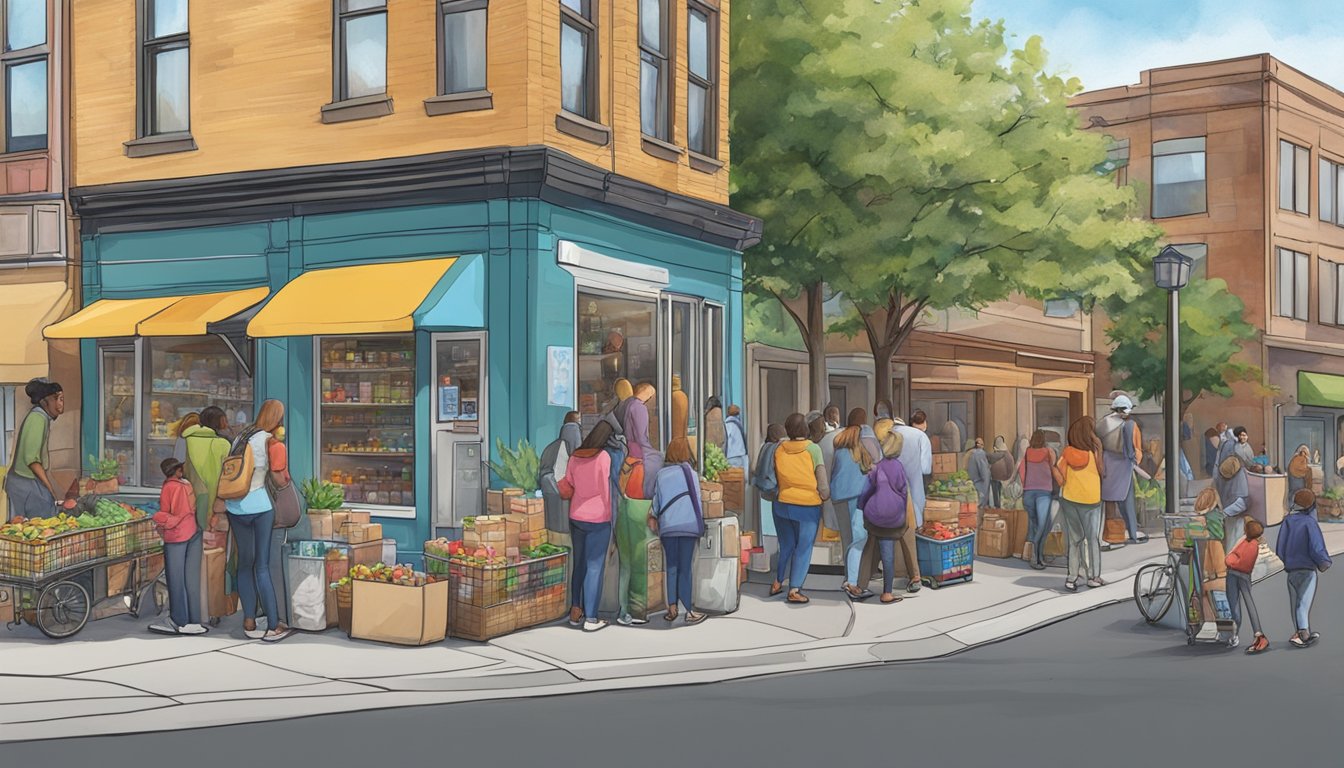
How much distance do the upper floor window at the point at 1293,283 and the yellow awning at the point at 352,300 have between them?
3115cm

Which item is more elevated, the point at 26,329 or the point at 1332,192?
the point at 1332,192

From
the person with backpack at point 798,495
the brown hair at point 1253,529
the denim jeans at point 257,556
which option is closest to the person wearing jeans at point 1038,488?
the person with backpack at point 798,495

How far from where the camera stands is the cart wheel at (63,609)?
36.8 feet

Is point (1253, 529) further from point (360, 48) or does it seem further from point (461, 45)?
point (360, 48)

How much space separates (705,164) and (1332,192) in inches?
1189

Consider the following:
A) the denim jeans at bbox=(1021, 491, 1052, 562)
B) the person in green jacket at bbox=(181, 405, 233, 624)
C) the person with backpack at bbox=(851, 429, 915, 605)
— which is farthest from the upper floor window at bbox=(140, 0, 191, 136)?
the denim jeans at bbox=(1021, 491, 1052, 562)

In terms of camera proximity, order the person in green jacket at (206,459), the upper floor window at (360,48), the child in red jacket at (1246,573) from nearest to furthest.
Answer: the child in red jacket at (1246,573) < the person in green jacket at (206,459) < the upper floor window at (360,48)

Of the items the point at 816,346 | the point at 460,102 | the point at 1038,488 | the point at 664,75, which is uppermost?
the point at 664,75

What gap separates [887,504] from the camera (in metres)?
13.4

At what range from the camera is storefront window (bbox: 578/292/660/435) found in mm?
15469

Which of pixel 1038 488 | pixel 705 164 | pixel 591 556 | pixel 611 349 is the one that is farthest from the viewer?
pixel 705 164

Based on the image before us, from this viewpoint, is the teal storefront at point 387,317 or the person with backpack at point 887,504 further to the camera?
the teal storefront at point 387,317

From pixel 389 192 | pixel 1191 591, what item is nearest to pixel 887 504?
pixel 1191 591

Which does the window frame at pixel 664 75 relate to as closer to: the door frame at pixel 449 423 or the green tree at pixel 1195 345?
the door frame at pixel 449 423
